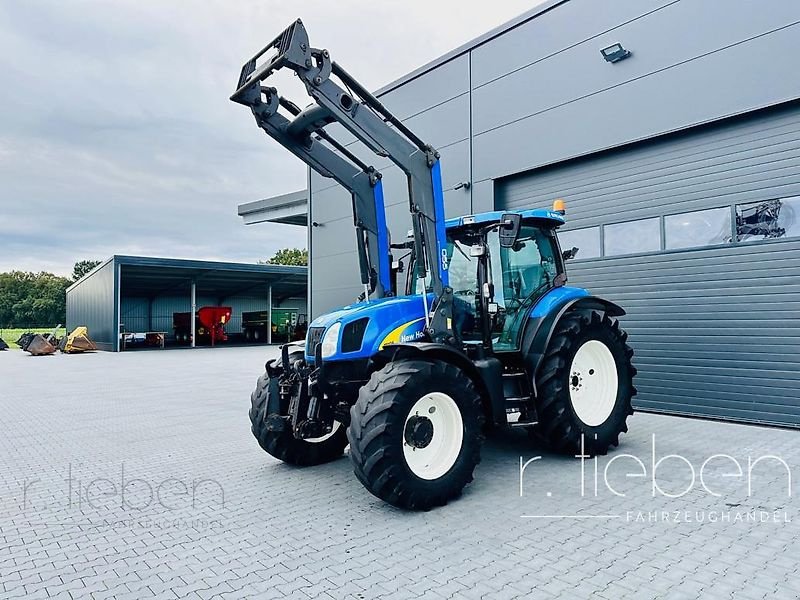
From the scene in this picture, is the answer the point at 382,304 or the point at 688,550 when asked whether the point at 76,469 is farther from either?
the point at 688,550

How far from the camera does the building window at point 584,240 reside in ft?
29.8

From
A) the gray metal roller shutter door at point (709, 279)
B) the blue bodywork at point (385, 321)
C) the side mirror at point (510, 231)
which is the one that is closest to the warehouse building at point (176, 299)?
the gray metal roller shutter door at point (709, 279)

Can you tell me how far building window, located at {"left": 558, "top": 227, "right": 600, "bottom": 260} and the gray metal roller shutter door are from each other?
0.12 m

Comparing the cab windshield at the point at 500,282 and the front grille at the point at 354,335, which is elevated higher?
the cab windshield at the point at 500,282

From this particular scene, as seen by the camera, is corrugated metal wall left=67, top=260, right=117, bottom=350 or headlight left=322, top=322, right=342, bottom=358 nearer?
headlight left=322, top=322, right=342, bottom=358

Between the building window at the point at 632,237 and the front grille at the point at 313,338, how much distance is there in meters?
5.42

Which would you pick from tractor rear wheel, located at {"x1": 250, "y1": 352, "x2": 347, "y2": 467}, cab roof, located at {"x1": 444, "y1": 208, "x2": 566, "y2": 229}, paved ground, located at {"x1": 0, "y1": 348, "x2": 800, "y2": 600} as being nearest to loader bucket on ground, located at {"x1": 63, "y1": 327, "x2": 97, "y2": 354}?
paved ground, located at {"x1": 0, "y1": 348, "x2": 800, "y2": 600}

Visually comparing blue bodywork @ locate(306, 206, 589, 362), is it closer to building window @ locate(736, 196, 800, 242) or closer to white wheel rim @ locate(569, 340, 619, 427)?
white wheel rim @ locate(569, 340, 619, 427)

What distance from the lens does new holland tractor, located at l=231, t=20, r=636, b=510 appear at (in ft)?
14.2

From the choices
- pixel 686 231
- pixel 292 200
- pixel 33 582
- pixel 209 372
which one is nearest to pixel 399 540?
pixel 33 582

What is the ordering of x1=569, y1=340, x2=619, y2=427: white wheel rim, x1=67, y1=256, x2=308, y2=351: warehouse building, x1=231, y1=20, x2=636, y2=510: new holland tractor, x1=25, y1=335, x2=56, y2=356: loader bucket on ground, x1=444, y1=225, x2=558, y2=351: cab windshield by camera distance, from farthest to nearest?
1. x1=67, y1=256, x2=308, y2=351: warehouse building
2. x1=25, y1=335, x2=56, y2=356: loader bucket on ground
3. x1=569, y1=340, x2=619, y2=427: white wheel rim
4. x1=444, y1=225, x2=558, y2=351: cab windshield
5. x1=231, y1=20, x2=636, y2=510: new holland tractor

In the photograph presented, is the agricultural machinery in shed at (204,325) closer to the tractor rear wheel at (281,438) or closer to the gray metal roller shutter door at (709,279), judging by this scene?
the gray metal roller shutter door at (709,279)

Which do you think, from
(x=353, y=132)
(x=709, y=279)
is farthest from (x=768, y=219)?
(x=353, y=132)

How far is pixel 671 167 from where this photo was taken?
8.13m
